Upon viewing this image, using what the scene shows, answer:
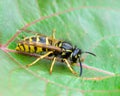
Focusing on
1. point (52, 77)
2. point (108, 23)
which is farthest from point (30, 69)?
point (108, 23)

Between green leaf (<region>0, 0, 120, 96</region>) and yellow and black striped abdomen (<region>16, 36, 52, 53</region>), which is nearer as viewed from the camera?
green leaf (<region>0, 0, 120, 96</region>)

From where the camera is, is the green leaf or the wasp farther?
the wasp

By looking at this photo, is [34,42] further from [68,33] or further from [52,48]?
[68,33]

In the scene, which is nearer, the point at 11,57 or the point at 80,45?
the point at 11,57

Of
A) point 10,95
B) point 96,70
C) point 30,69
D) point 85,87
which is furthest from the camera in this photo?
point 96,70

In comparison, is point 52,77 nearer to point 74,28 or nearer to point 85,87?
point 85,87

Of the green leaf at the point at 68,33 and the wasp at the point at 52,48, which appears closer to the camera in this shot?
the green leaf at the point at 68,33

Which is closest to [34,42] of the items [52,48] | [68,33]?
[52,48]
